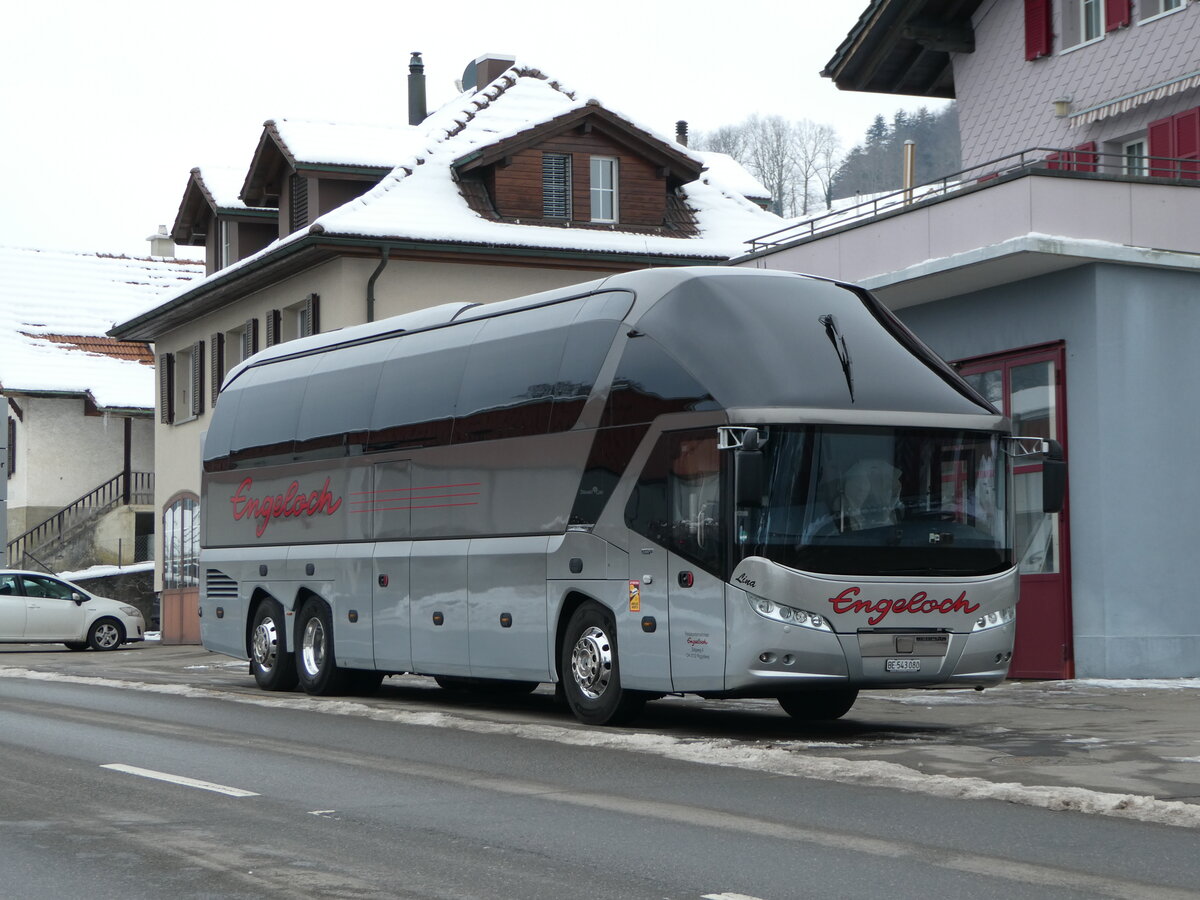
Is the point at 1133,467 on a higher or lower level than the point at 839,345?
lower

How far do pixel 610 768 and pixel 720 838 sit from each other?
126 inches

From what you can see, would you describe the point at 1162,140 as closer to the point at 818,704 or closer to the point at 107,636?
the point at 818,704

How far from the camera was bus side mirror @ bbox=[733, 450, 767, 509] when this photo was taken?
1324cm

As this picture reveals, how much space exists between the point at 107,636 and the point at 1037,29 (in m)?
21.1

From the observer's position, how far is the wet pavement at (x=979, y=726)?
11.4 metres

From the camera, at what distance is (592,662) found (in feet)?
50.4

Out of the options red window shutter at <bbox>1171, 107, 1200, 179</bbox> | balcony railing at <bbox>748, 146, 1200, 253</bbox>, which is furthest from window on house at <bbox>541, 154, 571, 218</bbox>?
red window shutter at <bbox>1171, 107, 1200, 179</bbox>

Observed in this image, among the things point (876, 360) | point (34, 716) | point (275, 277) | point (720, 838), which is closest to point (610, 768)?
point (720, 838)

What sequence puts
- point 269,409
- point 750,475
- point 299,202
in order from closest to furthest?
point 750,475 → point 269,409 → point 299,202

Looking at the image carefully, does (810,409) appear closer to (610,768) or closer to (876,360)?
(876,360)

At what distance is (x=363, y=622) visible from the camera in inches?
748

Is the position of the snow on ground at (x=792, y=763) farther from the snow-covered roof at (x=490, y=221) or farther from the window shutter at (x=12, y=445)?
the window shutter at (x=12, y=445)

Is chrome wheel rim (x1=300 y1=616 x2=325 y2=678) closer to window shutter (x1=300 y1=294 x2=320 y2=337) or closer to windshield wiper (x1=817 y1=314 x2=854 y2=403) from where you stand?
windshield wiper (x1=817 y1=314 x2=854 y2=403)

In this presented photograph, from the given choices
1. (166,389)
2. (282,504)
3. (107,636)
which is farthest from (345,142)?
(282,504)
